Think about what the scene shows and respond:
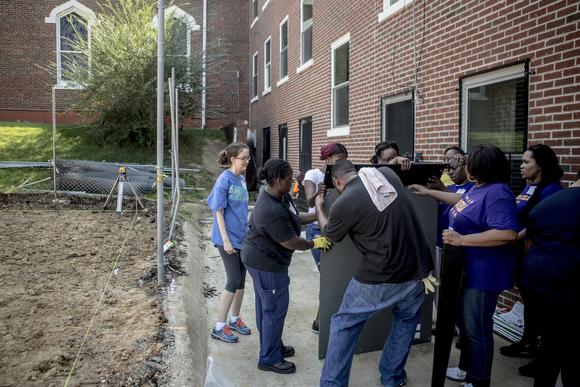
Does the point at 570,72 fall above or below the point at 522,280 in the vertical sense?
above

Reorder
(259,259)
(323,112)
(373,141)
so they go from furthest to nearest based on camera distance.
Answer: (323,112) → (373,141) → (259,259)

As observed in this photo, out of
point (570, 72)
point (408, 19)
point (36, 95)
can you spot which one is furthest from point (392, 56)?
point (36, 95)

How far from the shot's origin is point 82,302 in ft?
13.7

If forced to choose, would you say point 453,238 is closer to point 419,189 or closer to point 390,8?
point 419,189

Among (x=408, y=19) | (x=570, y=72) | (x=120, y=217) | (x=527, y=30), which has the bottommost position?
(x=120, y=217)

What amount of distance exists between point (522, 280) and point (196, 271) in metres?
4.30

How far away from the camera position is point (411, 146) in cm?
620

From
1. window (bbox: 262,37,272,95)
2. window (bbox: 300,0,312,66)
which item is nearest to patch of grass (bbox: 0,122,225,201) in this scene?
window (bbox: 262,37,272,95)

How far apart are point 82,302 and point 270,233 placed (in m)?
2.37

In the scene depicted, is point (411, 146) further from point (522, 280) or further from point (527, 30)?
point (522, 280)

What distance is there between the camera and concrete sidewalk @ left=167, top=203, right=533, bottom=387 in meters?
3.33

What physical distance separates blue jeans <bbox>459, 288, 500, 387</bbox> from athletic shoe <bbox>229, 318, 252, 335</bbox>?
2.20 m

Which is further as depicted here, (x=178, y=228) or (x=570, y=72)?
(x=178, y=228)

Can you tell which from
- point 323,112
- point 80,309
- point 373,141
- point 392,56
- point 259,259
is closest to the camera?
point 259,259
